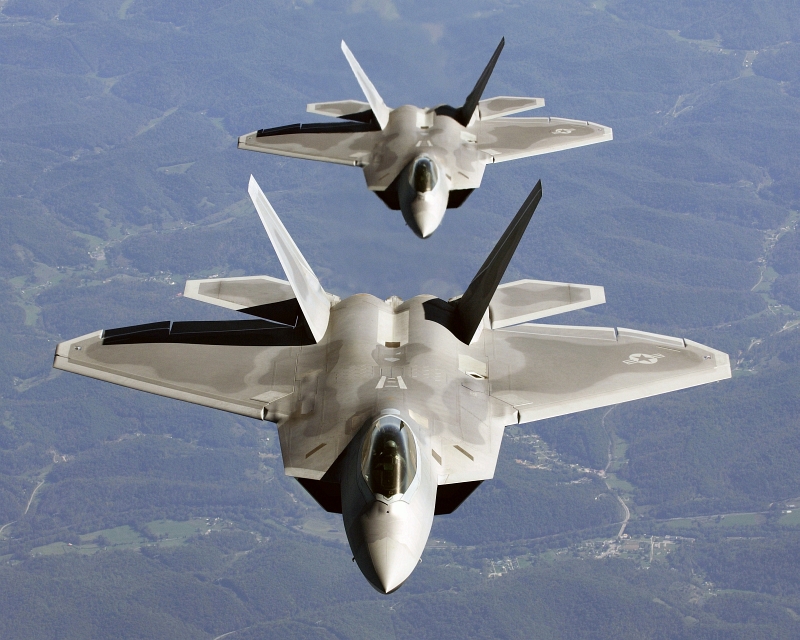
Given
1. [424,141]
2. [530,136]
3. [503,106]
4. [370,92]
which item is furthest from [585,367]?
[503,106]

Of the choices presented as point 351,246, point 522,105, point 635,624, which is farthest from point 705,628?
point 522,105

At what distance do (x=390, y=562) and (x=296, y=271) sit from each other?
10012 millimetres

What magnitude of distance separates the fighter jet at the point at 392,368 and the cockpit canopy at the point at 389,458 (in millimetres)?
36

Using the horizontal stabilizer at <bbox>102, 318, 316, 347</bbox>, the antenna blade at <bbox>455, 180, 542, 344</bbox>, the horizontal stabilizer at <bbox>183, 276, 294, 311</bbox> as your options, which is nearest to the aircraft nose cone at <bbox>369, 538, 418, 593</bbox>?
the antenna blade at <bbox>455, 180, 542, 344</bbox>

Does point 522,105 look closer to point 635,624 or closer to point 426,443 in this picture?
point 426,443

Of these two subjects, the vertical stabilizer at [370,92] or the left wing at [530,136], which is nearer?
the vertical stabilizer at [370,92]

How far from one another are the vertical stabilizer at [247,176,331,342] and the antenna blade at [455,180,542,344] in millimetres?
3945

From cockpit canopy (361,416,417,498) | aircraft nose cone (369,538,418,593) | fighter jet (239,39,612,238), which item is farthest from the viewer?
fighter jet (239,39,612,238)

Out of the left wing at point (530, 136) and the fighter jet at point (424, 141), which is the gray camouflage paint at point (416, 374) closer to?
the fighter jet at point (424, 141)

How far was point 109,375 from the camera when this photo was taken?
29.5 metres

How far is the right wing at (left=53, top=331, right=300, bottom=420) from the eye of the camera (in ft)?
92.8

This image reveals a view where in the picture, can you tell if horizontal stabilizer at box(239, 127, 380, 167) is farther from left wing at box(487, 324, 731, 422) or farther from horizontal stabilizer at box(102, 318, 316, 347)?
left wing at box(487, 324, 731, 422)

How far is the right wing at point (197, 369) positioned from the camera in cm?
2828

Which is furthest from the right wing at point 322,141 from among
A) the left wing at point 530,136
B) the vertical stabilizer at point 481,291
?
the vertical stabilizer at point 481,291
